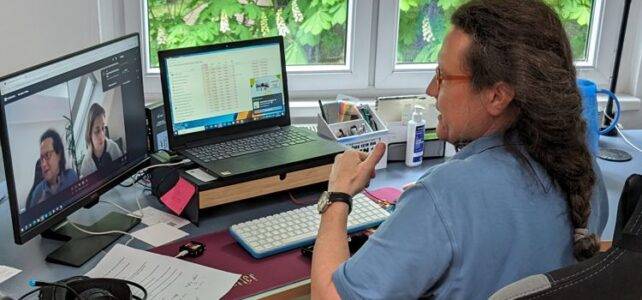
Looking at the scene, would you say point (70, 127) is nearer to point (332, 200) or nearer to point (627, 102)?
point (332, 200)

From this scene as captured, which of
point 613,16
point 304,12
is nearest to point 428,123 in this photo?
point 304,12

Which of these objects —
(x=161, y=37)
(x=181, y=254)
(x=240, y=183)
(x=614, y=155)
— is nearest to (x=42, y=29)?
(x=161, y=37)

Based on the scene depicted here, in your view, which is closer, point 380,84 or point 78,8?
point 78,8

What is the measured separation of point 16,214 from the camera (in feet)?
4.60

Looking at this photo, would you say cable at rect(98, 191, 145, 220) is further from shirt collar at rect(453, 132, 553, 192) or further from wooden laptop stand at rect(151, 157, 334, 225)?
shirt collar at rect(453, 132, 553, 192)

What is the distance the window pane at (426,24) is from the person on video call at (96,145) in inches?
51.5

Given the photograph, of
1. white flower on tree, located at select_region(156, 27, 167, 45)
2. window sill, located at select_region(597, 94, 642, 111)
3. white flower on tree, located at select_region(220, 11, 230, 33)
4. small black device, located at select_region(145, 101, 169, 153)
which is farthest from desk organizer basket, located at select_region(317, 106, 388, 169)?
window sill, located at select_region(597, 94, 642, 111)

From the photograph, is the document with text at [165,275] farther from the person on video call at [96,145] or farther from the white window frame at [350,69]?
the white window frame at [350,69]

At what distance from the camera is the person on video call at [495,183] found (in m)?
1.16

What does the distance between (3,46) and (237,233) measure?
0.91 metres

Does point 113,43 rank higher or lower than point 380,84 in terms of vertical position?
higher

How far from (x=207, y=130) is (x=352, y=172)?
528 millimetres

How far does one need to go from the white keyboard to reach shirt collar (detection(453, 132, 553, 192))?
1.63ft

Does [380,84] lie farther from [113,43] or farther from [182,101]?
[113,43]
